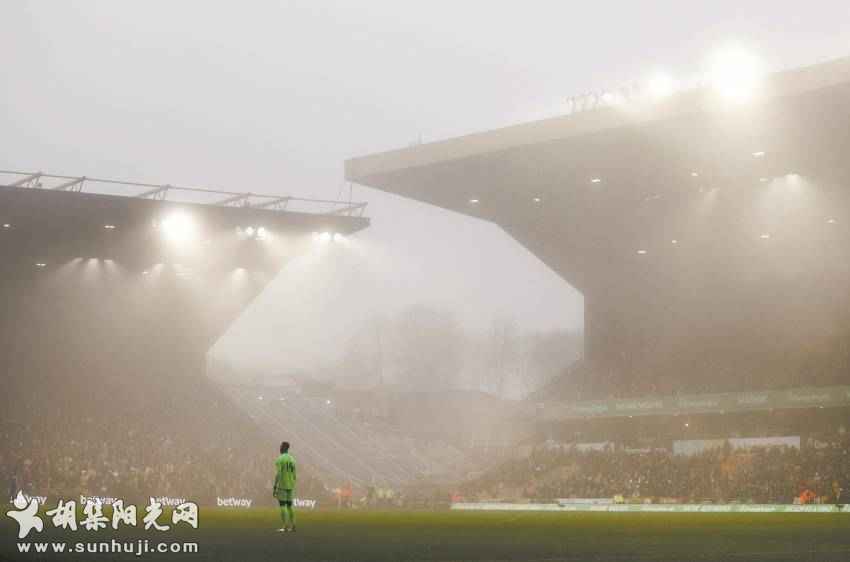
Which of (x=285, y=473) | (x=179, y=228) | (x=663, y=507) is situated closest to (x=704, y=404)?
(x=663, y=507)

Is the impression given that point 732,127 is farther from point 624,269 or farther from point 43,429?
point 43,429

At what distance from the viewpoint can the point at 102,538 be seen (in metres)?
13.7

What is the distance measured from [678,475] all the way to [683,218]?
13.0 m

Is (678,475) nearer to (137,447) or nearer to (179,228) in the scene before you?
(137,447)

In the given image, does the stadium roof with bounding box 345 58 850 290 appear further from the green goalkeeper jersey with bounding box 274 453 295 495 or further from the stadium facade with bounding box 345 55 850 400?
the green goalkeeper jersey with bounding box 274 453 295 495

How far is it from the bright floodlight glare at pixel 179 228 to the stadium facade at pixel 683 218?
7375mm

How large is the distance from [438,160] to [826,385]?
56.3 ft

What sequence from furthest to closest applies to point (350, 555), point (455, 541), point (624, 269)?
point (624, 269) < point (455, 541) < point (350, 555)

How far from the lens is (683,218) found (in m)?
51.2

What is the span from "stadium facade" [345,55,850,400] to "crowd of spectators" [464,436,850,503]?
14.9 feet

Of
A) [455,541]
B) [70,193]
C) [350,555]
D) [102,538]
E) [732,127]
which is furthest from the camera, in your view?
[70,193]

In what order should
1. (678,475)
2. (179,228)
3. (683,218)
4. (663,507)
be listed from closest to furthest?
1. (663,507)
2. (678,475)
3. (179,228)
4. (683,218)

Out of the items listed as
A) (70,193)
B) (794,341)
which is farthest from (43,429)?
(794,341)

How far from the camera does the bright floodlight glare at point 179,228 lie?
49656 mm
